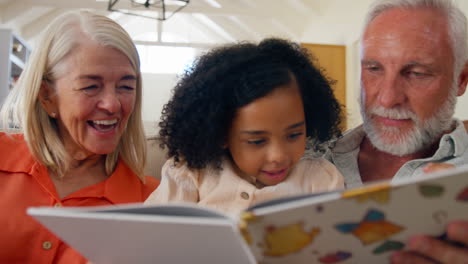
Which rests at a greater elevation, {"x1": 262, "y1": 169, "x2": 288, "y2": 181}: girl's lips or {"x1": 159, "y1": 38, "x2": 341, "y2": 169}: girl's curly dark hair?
{"x1": 159, "y1": 38, "x2": 341, "y2": 169}: girl's curly dark hair

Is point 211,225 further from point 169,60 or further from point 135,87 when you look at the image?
point 169,60

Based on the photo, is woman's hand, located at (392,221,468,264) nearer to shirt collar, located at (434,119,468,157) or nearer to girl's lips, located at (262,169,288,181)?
girl's lips, located at (262,169,288,181)

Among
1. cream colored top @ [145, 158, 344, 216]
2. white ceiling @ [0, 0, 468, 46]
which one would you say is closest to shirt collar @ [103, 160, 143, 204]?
cream colored top @ [145, 158, 344, 216]

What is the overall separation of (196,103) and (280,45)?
0.34m

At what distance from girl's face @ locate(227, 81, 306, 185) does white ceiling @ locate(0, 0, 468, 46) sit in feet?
16.2

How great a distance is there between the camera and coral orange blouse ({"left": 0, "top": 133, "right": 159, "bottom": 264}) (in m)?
1.42

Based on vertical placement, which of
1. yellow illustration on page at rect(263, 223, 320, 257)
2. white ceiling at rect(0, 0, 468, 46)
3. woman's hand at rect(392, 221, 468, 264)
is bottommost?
woman's hand at rect(392, 221, 468, 264)

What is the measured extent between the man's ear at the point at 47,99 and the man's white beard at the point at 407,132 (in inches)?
45.2

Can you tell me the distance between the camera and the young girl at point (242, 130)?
1.28 m

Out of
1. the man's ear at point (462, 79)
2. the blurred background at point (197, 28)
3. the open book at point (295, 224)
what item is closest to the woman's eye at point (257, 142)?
the open book at point (295, 224)

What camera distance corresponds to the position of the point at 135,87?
167cm

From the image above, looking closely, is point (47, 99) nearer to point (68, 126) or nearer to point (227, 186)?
point (68, 126)

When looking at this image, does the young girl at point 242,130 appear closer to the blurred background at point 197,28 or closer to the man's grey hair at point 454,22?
the man's grey hair at point 454,22

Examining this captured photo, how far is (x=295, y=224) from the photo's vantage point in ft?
2.30
